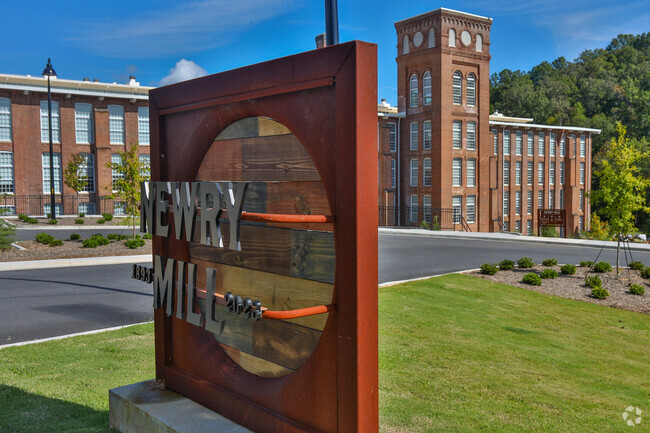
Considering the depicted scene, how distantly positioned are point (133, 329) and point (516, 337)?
6041 mm

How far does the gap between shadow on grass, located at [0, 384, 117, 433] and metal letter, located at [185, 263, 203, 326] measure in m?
1.47

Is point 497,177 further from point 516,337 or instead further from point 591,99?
point 516,337

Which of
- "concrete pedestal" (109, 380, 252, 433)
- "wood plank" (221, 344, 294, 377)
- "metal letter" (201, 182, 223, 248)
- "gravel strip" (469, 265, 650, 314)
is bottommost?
"gravel strip" (469, 265, 650, 314)

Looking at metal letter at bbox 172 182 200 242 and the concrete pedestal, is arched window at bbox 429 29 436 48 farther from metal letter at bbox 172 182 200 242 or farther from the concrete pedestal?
metal letter at bbox 172 182 200 242

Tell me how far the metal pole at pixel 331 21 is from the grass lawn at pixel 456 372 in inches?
132

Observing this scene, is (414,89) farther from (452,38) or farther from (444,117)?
(452,38)

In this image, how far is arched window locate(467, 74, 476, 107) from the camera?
160 feet

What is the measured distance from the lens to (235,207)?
9.57 feet

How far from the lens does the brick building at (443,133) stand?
46781 millimetres

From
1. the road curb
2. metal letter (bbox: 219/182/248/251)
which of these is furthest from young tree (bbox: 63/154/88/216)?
metal letter (bbox: 219/182/248/251)

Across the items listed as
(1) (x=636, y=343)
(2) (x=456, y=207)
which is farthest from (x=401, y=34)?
(1) (x=636, y=343)

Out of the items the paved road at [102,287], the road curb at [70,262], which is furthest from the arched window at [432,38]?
the road curb at [70,262]

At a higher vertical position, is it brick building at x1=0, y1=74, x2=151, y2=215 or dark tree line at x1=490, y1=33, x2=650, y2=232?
dark tree line at x1=490, y1=33, x2=650, y2=232

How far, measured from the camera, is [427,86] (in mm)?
47594
